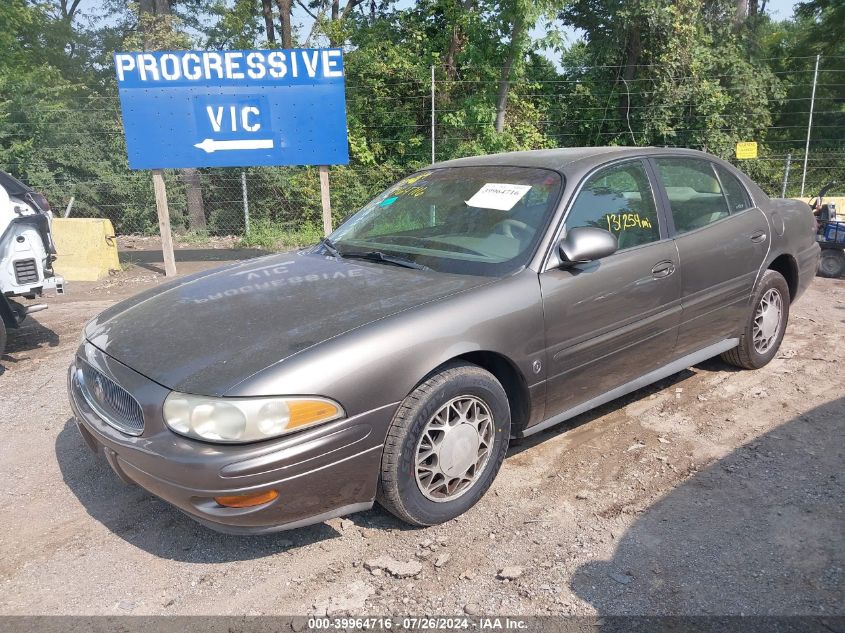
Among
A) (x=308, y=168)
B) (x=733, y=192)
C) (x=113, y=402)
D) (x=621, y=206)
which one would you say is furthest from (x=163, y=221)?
(x=733, y=192)

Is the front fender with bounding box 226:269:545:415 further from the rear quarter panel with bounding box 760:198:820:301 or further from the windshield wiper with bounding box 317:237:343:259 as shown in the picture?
the rear quarter panel with bounding box 760:198:820:301

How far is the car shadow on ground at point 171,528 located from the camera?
9.65 ft

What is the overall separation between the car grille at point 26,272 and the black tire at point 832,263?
8839 mm

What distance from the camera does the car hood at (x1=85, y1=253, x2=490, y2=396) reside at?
105 inches

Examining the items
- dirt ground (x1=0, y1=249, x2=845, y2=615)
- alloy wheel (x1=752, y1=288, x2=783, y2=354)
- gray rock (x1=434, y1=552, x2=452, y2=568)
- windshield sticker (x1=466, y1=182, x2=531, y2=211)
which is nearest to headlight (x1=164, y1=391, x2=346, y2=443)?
dirt ground (x1=0, y1=249, x2=845, y2=615)

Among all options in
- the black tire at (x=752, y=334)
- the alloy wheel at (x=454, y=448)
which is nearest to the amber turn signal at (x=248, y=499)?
the alloy wheel at (x=454, y=448)

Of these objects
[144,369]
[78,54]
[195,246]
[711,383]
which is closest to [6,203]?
[144,369]

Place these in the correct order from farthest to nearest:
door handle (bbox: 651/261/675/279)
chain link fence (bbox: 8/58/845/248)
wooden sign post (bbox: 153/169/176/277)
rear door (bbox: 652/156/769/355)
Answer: chain link fence (bbox: 8/58/845/248), wooden sign post (bbox: 153/169/176/277), rear door (bbox: 652/156/769/355), door handle (bbox: 651/261/675/279)

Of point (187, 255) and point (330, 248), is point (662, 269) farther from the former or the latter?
point (187, 255)

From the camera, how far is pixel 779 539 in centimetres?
291

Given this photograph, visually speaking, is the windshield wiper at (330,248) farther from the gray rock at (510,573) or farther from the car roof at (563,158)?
the gray rock at (510,573)

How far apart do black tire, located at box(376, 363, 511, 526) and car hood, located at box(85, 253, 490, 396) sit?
38cm

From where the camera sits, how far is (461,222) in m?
3.71

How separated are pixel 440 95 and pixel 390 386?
11.5 m
